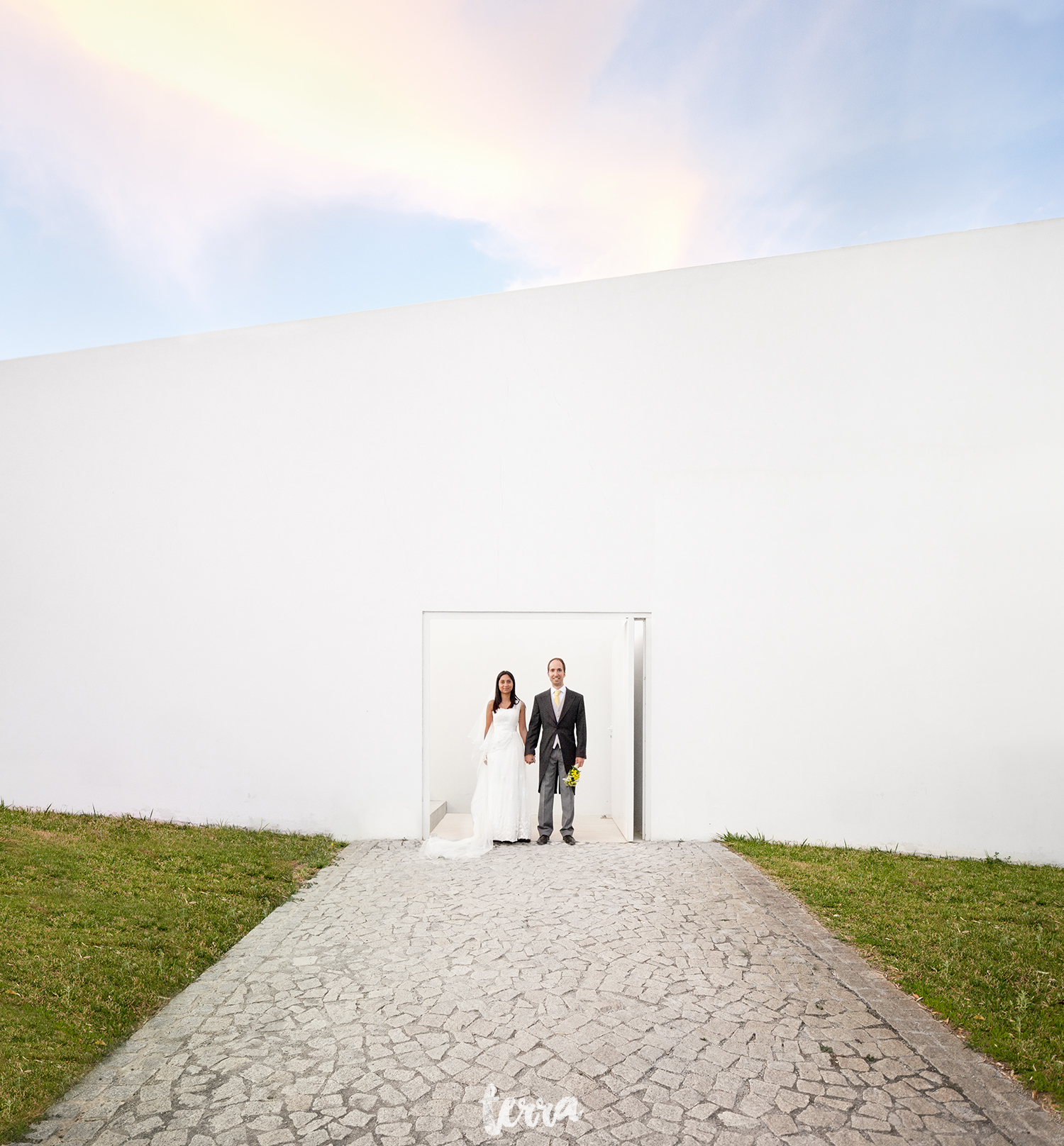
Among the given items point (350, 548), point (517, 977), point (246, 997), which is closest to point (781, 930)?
point (517, 977)

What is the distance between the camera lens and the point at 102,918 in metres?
5.21

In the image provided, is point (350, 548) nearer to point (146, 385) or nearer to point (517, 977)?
point (146, 385)

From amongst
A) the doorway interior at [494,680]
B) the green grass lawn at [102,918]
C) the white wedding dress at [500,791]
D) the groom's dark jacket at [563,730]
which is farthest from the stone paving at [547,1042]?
the doorway interior at [494,680]

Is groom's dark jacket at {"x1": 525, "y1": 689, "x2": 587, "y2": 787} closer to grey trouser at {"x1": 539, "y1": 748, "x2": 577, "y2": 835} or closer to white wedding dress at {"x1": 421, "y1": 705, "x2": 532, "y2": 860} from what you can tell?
grey trouser at {"x1": 539, "y1": 748, "x2": 577, "y2": 835}

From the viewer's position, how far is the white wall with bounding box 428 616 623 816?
10.7 metres

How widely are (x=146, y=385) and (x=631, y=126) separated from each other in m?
7.66

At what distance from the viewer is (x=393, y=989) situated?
4242mm

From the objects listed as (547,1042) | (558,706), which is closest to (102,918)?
(547,1042)

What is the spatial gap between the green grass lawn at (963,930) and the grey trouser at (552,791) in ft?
5.16

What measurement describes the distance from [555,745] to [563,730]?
178 millimetres

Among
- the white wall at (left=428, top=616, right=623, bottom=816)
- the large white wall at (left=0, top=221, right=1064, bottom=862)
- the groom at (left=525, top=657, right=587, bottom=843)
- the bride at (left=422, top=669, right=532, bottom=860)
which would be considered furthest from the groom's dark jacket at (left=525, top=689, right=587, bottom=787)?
the white wall at (left=428, top=616, right=623, bottom=816)

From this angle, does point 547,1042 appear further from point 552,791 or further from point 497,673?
point 497,673

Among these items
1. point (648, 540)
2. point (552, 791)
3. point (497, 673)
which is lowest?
point (552, 791)

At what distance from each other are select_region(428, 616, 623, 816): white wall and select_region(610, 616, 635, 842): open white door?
198cm
